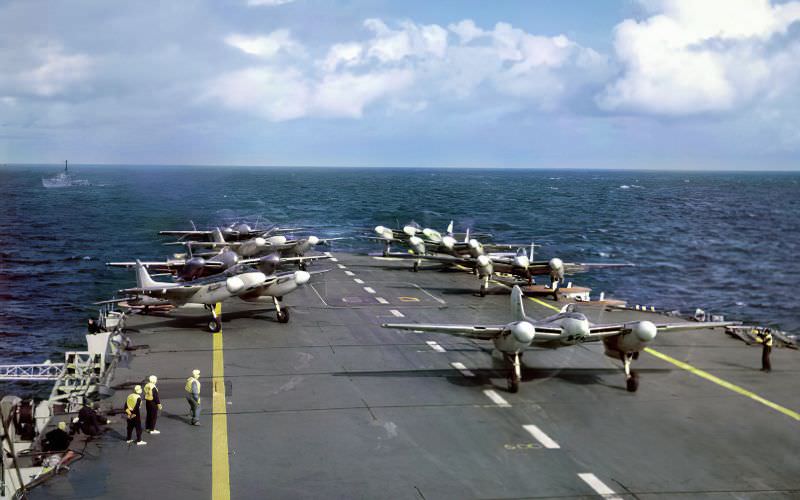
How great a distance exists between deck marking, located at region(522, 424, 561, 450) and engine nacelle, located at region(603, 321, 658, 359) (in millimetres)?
5545

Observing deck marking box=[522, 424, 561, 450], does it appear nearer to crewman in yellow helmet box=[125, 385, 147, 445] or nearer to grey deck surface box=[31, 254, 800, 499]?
grey deck surface box=[31, 254, 800, 499]

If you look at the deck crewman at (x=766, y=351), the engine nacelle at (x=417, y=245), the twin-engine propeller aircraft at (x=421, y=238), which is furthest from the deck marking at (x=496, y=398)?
the engine nacelle at (x=417, y=245)

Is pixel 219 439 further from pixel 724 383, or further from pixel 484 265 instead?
pixel 484 265

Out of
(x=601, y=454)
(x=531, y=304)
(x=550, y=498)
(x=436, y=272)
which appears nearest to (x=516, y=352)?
(x=601, y=454)

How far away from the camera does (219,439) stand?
21.3 m

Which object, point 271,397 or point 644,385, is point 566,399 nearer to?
point 644,385

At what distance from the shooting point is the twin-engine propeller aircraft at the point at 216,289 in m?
34.8

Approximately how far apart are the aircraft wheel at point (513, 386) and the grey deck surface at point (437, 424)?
31 cm

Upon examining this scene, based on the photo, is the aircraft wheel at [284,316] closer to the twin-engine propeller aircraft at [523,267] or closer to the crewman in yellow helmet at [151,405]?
the twin-engine propeller aircraft at [523,267]

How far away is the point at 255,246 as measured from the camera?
56.9 meters

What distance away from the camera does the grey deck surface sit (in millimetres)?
18344

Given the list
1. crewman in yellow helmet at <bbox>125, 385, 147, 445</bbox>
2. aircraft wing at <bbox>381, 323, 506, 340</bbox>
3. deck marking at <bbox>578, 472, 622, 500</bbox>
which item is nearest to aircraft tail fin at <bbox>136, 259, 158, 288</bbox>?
crewman in yellow helmet at <bbox>125, 385, 147, 445</bbox>

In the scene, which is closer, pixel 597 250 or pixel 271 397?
pixel 271 397

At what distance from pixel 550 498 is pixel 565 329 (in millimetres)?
8617
